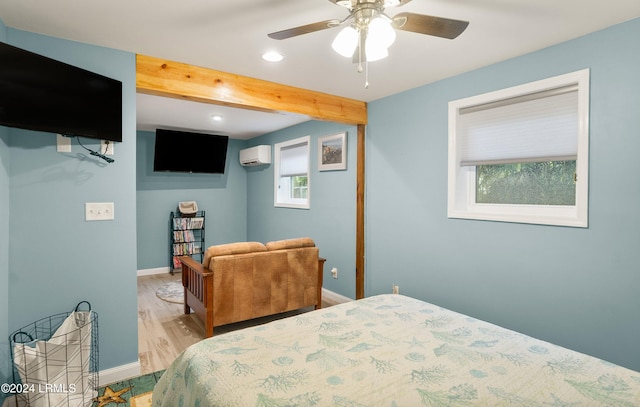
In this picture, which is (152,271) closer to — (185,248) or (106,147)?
(185,248)

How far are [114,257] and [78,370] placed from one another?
2.33 feet

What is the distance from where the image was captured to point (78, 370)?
2027 millimetres

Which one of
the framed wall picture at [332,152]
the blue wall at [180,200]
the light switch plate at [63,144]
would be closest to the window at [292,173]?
the framed wall picture at [332,152]

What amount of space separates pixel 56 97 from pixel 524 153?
3095 millimetres

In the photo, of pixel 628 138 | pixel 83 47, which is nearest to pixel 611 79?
pixel 628 138

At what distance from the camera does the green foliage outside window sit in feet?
7.75

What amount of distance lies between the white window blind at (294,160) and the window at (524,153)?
2428mm

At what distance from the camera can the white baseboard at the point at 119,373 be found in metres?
2.30

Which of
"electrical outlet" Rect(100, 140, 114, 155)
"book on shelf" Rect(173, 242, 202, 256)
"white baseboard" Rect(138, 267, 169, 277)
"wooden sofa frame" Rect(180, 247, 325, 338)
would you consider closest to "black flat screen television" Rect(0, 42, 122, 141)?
"electrical outlet" Rect(100, 140, 114, 155)

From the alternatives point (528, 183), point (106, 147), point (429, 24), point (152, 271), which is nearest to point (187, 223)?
point (152, 271)

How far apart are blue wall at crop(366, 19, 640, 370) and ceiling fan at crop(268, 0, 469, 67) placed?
1264 millimetres

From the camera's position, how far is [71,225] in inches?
86.8

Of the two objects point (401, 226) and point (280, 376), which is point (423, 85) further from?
point (280, 376)

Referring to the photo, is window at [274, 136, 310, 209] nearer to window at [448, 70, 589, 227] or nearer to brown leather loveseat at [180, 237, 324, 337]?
brown leather loveseat at [180, 237, 324, 337]
